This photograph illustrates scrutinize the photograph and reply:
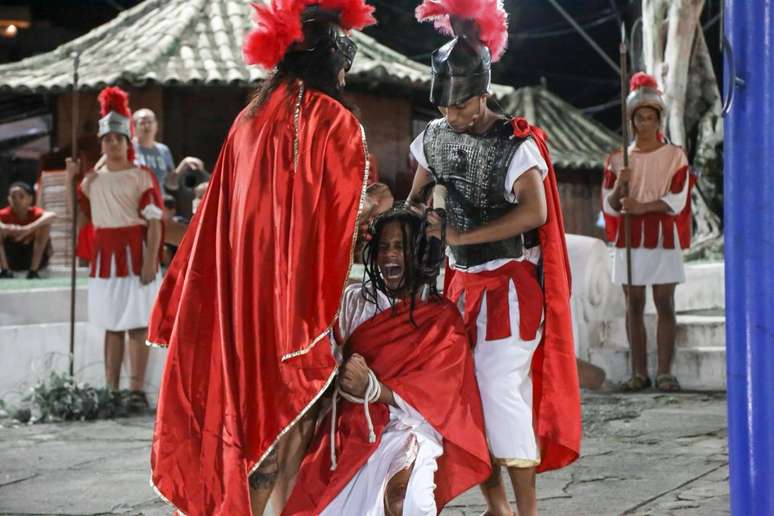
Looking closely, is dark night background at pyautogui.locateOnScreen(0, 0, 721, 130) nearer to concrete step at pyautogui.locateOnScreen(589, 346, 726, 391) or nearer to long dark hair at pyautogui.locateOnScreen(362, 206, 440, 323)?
concrete step at pyautogui.locateOnScreen(589, 346, 726, 391)

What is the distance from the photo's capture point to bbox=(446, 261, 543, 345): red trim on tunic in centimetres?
463

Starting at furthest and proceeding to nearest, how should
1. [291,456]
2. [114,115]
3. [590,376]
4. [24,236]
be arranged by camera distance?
[24,236], [590,376], [114,115], [291,456]

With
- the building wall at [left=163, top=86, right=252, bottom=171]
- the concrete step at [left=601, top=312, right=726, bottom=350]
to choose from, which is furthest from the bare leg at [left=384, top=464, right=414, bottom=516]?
the building wall at [left=163, top=86, right=252, bottom=171]

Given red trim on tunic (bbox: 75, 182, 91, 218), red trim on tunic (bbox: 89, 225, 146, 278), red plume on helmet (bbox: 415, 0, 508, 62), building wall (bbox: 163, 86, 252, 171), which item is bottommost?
red trim on tunic (bbox: 89, 225, 146, 278)

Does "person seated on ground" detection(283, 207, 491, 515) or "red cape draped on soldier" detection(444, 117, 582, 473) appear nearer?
"person seated on ground" detection(283, 207, 491, 515)

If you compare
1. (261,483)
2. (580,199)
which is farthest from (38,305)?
(580,199)

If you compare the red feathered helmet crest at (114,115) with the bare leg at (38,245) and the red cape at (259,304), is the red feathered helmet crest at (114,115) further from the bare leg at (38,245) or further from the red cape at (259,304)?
the bare leg at (38,245)

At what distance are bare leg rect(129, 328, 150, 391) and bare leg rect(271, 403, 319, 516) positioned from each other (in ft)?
14.1

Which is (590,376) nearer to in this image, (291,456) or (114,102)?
(114,102)

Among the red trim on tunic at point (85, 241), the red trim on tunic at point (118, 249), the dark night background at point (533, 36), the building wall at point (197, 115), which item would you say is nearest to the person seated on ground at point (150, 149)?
the red trim on tunic at point (85, 241)

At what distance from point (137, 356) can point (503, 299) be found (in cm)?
446

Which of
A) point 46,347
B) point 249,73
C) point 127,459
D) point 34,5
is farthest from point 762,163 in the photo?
point 34,5

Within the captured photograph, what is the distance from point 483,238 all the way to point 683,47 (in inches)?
388

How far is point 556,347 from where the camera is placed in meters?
4.71
